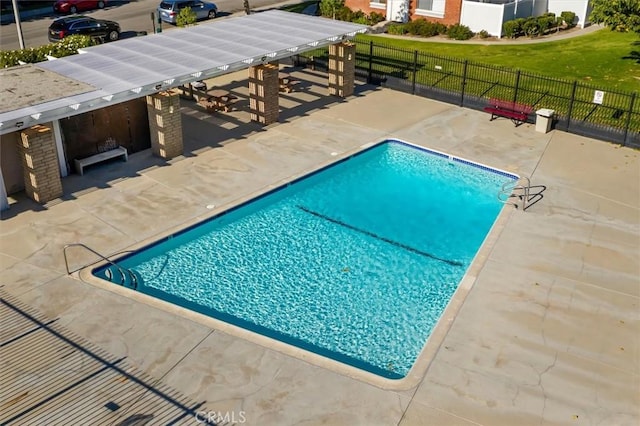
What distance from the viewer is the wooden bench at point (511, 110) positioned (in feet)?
94.7

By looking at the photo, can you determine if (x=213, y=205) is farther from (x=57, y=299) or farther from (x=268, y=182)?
(x=57, y=299)

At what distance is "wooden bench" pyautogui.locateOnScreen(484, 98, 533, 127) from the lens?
28859 millimetres

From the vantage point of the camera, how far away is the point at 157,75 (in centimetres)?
2317

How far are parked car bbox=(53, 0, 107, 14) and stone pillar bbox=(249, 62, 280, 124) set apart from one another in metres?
28.5

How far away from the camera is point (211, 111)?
29109 millimetres

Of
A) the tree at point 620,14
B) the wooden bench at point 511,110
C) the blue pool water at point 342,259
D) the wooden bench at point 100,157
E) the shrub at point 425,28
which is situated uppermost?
the tree at point 620,14

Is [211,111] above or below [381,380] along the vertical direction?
above

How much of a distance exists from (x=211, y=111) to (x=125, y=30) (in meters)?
19.5

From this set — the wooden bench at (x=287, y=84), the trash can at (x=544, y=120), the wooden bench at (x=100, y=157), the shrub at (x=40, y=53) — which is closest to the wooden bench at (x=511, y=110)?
the trash can at (x=544, y=120)

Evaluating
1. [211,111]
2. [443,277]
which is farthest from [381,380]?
[211,111]

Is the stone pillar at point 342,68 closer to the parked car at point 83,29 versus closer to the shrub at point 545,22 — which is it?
the shrub at point 545,22

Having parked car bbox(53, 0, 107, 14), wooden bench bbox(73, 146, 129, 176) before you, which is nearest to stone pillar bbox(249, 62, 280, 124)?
wooden bench bbox(73, 146, 129, 176)

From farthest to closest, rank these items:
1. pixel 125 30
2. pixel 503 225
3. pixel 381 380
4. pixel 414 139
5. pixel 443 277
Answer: pixel 125 30 < pixel 414 139 < pixel 503 225 < pixel 443 277 < pixel 381 380

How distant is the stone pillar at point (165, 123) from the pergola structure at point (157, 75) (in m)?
0.04
